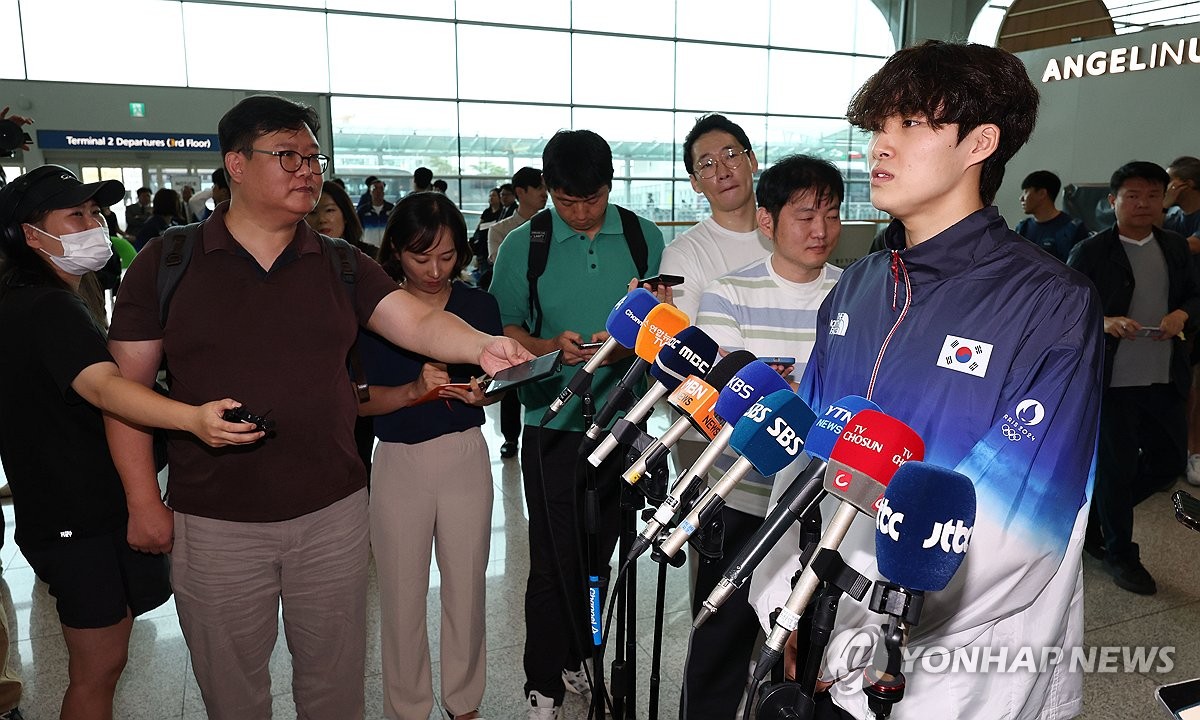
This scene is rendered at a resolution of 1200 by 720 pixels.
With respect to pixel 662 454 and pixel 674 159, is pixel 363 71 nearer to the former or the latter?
pixel 674 159

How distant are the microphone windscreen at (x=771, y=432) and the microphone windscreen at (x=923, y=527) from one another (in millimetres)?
236

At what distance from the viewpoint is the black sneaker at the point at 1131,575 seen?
336 cm

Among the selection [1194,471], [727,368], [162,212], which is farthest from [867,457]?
[162,212]

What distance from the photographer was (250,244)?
5.98 ft

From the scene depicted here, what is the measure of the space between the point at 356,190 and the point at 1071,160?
951 cm

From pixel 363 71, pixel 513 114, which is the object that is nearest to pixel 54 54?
pixel 363 71

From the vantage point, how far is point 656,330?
1400 mm

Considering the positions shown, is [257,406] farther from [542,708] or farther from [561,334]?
[542,708]

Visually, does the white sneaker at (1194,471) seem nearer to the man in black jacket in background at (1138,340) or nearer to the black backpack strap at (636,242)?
the man in black jacket in background at (1138,340)

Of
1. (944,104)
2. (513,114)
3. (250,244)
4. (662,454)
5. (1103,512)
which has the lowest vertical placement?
(1103,512)

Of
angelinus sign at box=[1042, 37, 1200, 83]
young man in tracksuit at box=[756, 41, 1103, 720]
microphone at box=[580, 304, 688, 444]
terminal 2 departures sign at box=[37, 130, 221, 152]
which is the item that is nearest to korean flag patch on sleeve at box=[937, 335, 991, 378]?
young man in tracksuit at box=[756, 41, 1103, 720]

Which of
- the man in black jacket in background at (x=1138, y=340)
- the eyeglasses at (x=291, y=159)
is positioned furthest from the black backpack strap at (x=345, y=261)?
the man in black jacket in background at (x=1138, y=340)

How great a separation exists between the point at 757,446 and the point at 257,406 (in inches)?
48.4

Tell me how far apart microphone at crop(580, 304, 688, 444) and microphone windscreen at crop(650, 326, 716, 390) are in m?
0.02
